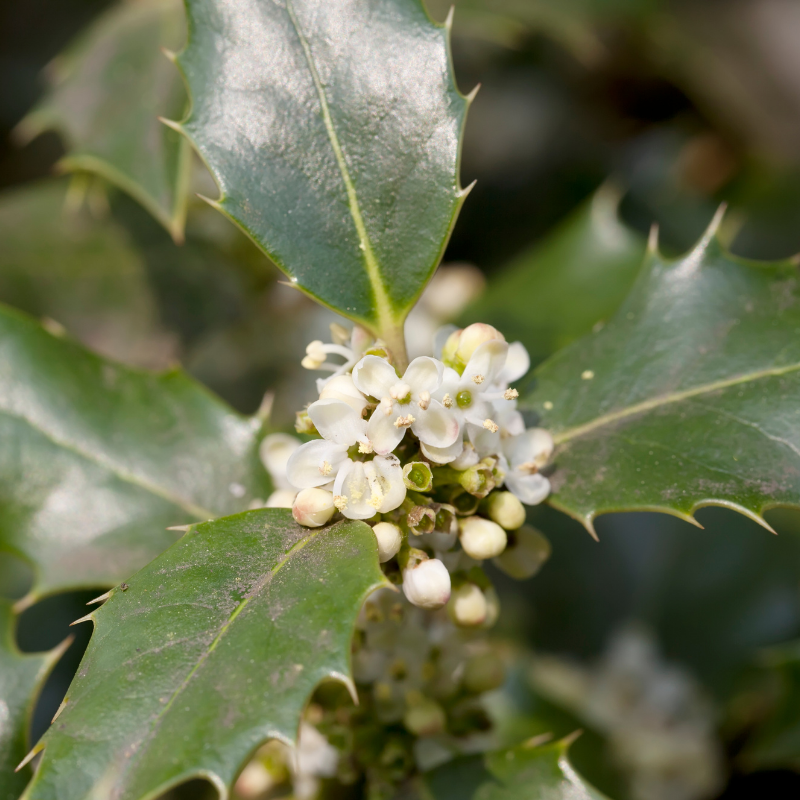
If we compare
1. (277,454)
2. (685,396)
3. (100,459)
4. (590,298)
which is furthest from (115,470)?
(590,298)

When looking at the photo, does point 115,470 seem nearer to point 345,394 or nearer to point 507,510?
point 345,394

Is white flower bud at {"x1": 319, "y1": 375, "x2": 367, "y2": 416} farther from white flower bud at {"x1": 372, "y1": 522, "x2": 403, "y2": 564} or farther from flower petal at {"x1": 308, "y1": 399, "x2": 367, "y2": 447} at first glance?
white flower bud at {"x1": 372, "y1": 522, "x2": 403, "y2": 564}

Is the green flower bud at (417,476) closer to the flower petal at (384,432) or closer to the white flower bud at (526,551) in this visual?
the flower petal at (384,432)

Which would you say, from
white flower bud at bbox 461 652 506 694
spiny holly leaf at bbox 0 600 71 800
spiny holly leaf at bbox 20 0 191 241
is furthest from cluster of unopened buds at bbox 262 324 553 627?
spiny holly leaf at bbox 20 0 191 241

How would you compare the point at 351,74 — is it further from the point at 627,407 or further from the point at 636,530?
the point at 636,530

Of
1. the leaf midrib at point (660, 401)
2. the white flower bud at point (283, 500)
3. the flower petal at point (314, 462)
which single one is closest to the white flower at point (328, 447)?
the flower petal at point (314, 462)

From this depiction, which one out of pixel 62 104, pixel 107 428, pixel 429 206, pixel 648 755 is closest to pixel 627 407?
pixel 429 206
